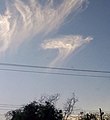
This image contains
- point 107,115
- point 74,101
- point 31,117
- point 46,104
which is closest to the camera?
point 31,117

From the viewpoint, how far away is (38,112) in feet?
219

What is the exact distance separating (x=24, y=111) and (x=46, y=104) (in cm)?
595

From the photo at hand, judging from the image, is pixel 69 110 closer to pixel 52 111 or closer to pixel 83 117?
pixel 52 111

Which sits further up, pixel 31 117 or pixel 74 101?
pixel 74 101

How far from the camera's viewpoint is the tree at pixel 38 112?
65.1 meters

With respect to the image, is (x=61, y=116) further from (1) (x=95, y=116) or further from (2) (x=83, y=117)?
(1) (x=95, y=116)

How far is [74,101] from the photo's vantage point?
73.9 meters

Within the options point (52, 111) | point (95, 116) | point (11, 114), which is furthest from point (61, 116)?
point (95, 116)

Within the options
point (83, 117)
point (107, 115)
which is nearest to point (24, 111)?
point (83, 117)

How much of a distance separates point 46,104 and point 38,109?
278 centimetres

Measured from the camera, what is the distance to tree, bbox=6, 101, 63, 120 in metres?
65.1

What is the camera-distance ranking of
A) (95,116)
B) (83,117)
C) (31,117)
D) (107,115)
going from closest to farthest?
1. (31,117)
2. (83,117)
3. (95,116)
4. (107,115)

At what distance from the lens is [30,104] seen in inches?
2675

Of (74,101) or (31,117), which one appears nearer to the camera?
(31,117)
